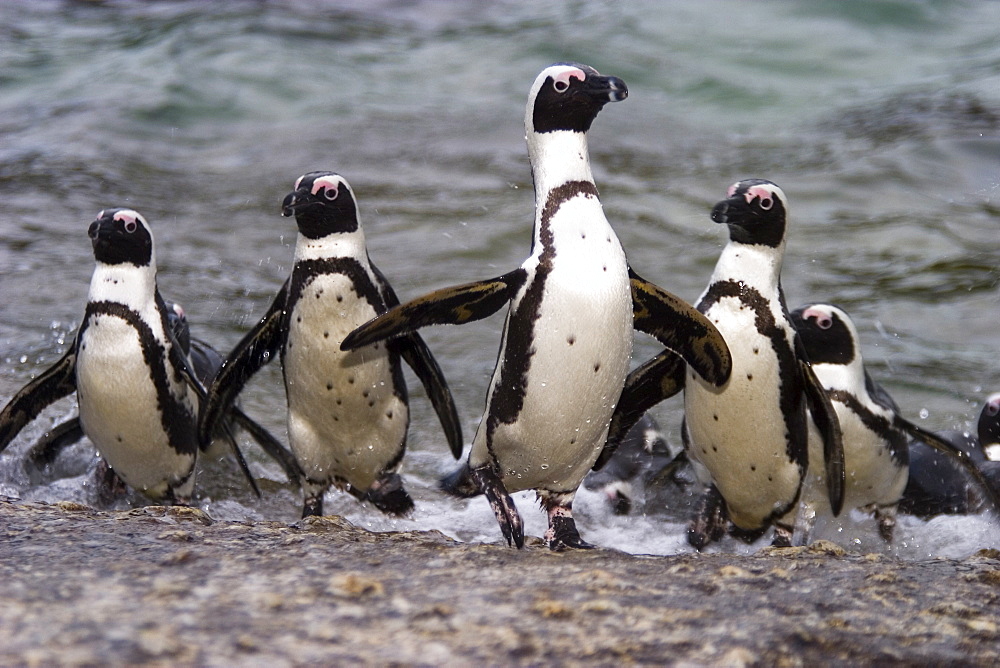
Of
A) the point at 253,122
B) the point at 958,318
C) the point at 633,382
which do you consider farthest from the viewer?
the point at 253,122

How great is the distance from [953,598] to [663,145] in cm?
785

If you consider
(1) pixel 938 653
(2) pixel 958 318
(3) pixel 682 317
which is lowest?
(2) pixel 958 318

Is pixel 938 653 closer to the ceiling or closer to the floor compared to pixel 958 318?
closer to the ceiling

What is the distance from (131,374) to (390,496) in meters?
0.92

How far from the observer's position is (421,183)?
9133 mm

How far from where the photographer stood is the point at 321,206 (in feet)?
11.9

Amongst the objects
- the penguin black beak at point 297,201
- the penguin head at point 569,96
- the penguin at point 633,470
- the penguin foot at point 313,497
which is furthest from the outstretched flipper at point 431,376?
the penguin head at point 569,96

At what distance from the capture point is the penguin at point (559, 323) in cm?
316

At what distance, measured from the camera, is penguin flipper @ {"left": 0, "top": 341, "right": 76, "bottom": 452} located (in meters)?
4.08

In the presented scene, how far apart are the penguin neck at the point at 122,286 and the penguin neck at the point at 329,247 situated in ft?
1.90

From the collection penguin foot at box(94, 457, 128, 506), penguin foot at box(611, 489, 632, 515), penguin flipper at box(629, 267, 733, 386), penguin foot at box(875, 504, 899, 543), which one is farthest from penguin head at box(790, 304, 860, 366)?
penguin foot at box(94, 457, 128, 506)

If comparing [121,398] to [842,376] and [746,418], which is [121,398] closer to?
[746,418]

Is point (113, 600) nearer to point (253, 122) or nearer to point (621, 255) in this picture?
point (621, 255)

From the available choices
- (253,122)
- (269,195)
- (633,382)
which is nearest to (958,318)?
(633,382)
